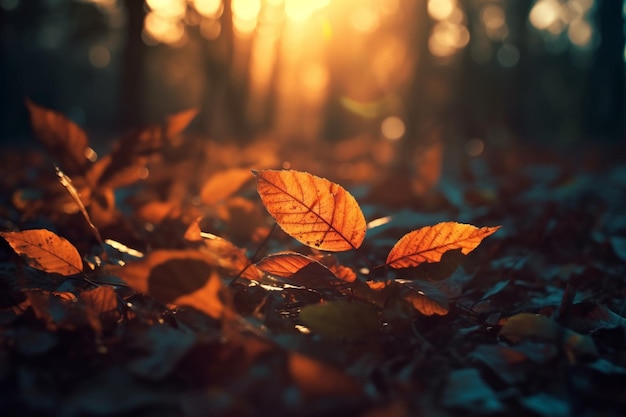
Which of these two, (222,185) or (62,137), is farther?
(222,185)

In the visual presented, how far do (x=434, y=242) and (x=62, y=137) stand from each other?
139 cm

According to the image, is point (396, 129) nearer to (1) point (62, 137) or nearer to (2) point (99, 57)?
(1) point (62, 137)

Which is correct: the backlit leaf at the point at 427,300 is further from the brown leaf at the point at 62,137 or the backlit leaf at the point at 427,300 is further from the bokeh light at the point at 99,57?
the bokeh light at the point at 99,57

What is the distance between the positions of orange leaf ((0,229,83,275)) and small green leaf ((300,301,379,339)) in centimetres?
58

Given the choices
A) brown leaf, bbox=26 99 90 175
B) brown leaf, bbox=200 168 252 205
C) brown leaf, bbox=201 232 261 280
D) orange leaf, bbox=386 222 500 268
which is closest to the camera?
orange leaf, bbox=386 222 500 268

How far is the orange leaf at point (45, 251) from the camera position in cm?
126

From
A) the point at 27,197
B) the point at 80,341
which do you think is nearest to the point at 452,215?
the point at 27,197

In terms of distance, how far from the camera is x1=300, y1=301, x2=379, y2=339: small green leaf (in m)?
1.13

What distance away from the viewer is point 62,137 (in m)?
2.00

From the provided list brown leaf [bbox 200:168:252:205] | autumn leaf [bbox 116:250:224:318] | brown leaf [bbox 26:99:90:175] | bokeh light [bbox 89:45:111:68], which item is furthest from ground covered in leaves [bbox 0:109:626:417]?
bokeh light [bbox 89:45:111:68]

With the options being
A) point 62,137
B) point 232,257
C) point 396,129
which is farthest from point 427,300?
point 396,129

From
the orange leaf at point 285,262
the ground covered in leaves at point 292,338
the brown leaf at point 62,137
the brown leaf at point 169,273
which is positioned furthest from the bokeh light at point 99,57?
the brown leaf at point 169,273

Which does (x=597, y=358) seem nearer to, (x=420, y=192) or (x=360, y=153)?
(x=420, y=192)

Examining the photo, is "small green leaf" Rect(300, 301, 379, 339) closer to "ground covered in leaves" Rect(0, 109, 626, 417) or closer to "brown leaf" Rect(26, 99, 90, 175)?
"ground covered in leaves" Rect(0, 109, 626, 417)
